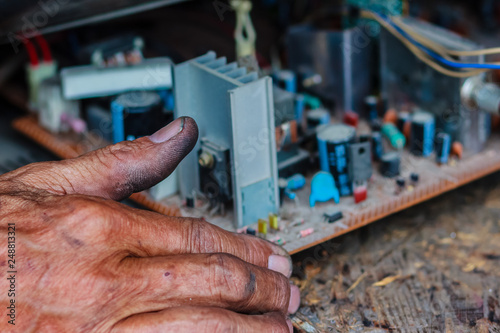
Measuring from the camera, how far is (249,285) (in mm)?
924

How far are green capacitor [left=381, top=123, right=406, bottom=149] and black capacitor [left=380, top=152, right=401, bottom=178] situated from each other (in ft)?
0.24

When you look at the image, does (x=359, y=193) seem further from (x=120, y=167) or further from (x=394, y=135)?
(x=120, y=167)

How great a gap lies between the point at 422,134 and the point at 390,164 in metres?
0.14

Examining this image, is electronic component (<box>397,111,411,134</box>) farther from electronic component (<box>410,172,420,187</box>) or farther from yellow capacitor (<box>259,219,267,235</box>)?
yellow capacitor (<box>259,219,267,235</box>)

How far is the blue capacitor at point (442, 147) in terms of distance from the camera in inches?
55.3

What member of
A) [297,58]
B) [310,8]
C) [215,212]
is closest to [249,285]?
[215,212]

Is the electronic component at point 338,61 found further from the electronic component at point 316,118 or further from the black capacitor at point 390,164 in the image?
the black capacitor at point 390,164

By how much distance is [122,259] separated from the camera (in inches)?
34.8

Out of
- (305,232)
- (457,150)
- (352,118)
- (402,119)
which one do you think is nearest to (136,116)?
(305,232)

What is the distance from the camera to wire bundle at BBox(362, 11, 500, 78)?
1335mm

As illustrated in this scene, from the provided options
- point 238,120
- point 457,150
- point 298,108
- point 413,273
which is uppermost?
point 238,120

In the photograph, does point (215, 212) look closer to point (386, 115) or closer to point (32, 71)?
point (386, 115)

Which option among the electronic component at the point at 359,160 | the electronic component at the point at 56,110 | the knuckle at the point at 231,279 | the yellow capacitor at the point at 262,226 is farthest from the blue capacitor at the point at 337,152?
the electronic component at the point at 56,110

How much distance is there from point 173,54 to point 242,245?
3.12 ft
